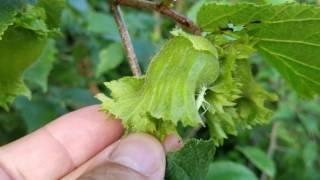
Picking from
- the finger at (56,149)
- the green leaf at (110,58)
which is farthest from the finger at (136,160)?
the green leaf at (110,58)

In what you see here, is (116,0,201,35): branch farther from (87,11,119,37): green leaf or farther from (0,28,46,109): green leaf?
(87,11,119,37): green leaf

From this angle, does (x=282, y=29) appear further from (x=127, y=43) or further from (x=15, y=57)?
(x=15, y=57)

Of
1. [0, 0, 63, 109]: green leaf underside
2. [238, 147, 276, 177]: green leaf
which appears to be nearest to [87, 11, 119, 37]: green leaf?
[238, 147, 276, 177]: green leaf

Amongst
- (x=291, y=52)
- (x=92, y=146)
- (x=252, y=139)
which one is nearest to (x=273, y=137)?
(x=252, y=139)

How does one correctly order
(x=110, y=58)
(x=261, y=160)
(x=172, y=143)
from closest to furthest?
(x=172, y=143), (x=110, y=58), (x=261, y=160)

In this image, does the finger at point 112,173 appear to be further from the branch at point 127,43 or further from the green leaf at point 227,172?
the green leaf at point 227,172

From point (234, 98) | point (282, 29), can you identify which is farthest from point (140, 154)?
point (282, 29)
